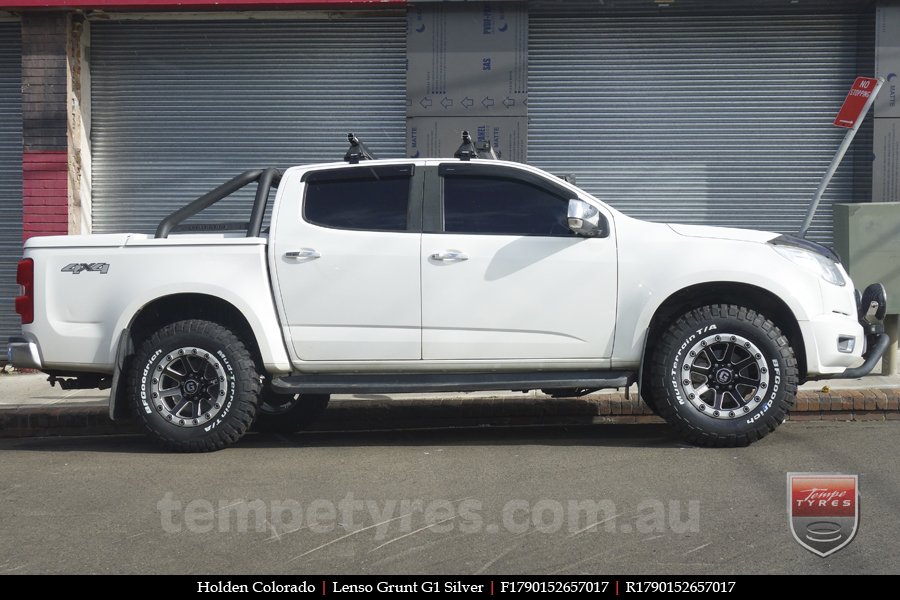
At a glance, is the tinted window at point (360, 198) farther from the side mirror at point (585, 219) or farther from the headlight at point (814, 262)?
the headlight at point (814, 262)

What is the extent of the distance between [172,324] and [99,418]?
181cm

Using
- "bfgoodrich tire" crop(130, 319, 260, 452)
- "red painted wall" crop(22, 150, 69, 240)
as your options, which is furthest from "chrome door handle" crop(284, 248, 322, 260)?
"red painted wall" crop(22, 150, 69, 240)

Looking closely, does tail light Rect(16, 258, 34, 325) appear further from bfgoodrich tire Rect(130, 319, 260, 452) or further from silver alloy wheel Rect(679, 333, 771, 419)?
silver alloy wheel Rect(679, 333, 771, 419)

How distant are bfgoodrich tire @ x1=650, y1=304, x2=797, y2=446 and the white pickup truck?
10mm

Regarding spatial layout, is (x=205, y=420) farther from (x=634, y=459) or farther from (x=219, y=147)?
(x=219, y=147)

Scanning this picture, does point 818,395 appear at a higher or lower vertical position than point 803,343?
lower

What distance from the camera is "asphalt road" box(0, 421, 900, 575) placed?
4.89m

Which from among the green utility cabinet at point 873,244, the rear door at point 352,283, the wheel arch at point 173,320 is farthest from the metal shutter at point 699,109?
the wheel arch at point 173,320

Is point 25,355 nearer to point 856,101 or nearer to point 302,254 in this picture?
point 302,254

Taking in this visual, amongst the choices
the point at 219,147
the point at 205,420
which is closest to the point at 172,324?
the point at 205,420

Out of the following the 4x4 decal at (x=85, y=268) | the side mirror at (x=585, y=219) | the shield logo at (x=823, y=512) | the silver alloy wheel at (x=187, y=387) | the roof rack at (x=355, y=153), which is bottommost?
the shield logo at (x=823, y=512)

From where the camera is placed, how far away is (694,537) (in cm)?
518

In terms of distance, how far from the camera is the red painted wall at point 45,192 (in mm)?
12359

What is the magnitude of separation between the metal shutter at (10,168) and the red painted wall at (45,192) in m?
0.46
